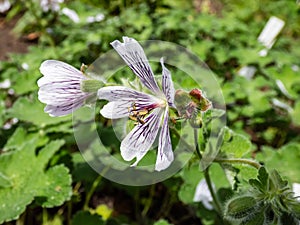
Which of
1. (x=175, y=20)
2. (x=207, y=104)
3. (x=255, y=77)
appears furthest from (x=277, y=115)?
(x=207, y=104)

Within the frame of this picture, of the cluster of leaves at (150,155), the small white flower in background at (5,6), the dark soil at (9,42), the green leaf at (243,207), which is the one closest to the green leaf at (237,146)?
the cluster of leaves at (150,155)

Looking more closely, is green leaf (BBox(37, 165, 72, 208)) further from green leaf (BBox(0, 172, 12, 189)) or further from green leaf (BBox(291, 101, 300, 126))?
green leaf (BBox(291, 101, 300, 126))

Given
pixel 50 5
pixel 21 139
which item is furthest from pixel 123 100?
pixel 50 5

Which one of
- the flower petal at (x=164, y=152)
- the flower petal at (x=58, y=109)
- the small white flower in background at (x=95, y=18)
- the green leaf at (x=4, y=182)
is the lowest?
the small white flower in background at (x=95, y=18)

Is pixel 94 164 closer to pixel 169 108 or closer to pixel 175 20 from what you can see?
pixel 169 108

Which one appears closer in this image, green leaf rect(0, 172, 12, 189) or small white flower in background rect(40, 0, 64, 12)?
green leaf rect(0, 172, 12, 189)

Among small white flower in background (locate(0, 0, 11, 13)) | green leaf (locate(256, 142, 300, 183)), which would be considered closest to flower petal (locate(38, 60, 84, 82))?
green leaf (locate(256, 142, 300, 183))

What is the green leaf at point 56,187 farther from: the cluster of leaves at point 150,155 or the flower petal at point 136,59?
the flower petal at point 136,59
